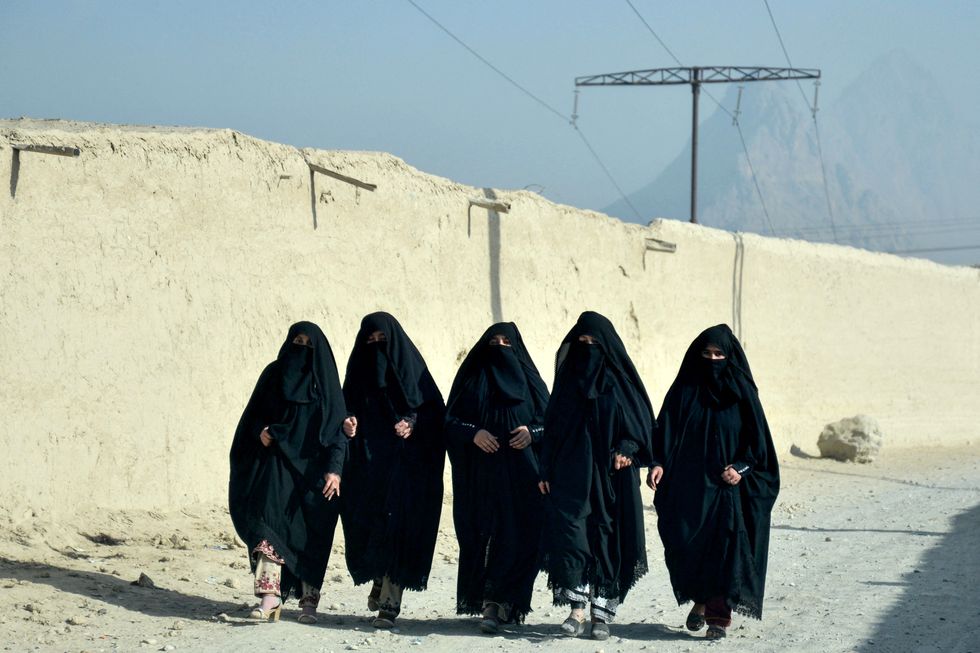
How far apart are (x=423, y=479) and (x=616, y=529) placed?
88 cm

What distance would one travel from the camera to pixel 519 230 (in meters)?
10.1

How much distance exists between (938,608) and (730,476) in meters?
1.34

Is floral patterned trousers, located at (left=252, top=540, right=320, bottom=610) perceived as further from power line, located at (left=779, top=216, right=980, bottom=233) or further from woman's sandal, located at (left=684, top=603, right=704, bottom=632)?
power line, located at (left=779, top=216, right=980, bottom=233)

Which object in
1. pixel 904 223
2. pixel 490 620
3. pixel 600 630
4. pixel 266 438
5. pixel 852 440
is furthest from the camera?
pixel 904 223

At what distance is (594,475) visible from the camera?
5.38 meters

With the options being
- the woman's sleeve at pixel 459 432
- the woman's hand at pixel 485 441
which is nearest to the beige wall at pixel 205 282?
the woman's sleeve at pixel 459 432

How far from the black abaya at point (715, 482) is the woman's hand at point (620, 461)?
0.20 meters

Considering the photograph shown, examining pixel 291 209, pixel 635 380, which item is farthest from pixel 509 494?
pixel 291 209

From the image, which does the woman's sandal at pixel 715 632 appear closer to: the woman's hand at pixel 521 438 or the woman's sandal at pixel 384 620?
the woman's hand at pixel 521 438

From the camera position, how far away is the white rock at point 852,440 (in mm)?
13586

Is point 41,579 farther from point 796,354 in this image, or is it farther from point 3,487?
point 796,354

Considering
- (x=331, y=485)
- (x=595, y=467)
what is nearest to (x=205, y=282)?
(x=331, y=485)

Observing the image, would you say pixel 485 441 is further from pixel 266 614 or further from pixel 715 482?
pixel 266 614

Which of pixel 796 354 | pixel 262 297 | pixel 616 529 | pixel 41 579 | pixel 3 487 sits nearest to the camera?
pixel 616 529
